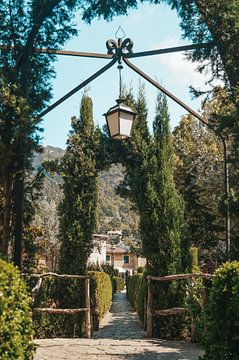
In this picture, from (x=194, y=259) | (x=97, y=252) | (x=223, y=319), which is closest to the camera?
(x=223, y=319)

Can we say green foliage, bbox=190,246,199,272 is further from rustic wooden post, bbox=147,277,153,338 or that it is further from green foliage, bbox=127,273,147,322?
rustic wooden post, bbox=147,277,153,338

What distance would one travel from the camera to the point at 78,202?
9320 mm

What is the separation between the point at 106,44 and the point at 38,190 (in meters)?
2.55

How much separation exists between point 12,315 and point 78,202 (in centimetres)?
586

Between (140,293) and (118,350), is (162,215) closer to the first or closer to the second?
(118,350)

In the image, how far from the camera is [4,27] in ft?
19.4

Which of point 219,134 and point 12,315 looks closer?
point 12,315

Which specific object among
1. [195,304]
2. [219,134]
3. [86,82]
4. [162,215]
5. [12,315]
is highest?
[86,82]

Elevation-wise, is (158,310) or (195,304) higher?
(195,304)

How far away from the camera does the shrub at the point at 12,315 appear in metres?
3.26

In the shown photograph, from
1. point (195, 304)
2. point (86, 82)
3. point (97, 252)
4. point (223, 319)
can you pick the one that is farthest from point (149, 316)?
point (97, 252)

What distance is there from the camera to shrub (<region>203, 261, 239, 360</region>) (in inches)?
164

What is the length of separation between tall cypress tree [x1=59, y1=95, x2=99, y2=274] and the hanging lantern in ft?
10.8

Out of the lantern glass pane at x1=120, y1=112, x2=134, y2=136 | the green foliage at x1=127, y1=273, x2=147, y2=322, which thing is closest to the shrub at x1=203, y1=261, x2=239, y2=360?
the lantern glass pane at x1=120, y1=112, x2=134, y2=136
